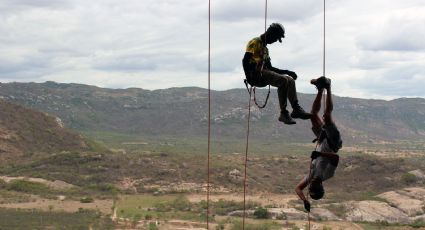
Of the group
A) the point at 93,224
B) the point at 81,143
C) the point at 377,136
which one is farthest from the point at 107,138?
the point at 93,224

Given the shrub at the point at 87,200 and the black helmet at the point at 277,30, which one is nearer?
the black helmet at the point at 277,30

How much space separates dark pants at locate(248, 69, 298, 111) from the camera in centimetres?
1109

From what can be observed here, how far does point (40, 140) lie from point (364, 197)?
51.6 m

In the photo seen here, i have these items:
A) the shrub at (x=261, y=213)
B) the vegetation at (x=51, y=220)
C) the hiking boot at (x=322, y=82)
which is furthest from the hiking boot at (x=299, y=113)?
the shrub at (x=261, y=213)

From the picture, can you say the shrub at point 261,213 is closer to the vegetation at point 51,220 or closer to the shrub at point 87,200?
the vegetation at point 51,220

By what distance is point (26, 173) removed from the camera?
67.2m

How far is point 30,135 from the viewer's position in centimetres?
8881

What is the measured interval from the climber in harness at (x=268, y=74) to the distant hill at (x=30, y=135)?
7189cm

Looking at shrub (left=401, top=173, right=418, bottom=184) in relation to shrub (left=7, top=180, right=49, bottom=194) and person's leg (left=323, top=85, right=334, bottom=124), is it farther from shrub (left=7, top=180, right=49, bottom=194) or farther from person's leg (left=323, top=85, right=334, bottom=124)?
person's leg (left=323, top=85, right=334, bottom=124)

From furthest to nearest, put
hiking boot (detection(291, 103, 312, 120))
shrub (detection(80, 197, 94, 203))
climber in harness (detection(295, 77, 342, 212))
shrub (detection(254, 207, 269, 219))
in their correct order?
1. shrub (detection(80, 197, 94, 203))
2. shrub (detection(254, 207, 269, 219))
3. hiking boot (detection(291, 103, 312, 120))
4. climber in harness (detection(295, 77, 342, 212))

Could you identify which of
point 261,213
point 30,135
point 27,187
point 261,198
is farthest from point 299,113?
point 30,135

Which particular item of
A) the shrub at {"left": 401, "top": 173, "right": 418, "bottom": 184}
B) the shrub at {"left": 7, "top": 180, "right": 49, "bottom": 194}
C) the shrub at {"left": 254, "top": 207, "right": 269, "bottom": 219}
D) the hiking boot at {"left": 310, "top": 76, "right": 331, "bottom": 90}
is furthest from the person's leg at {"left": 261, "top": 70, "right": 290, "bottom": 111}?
the shrub at {"left": 401, "top": 173, "right": 418, "bottom": 184}

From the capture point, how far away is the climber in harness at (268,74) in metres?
10.9

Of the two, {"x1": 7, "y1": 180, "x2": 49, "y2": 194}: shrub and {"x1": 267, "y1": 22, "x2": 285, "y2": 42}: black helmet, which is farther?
{"x1": 7, "y1": 180, "x2": 49, "y2": 194}: shrub
